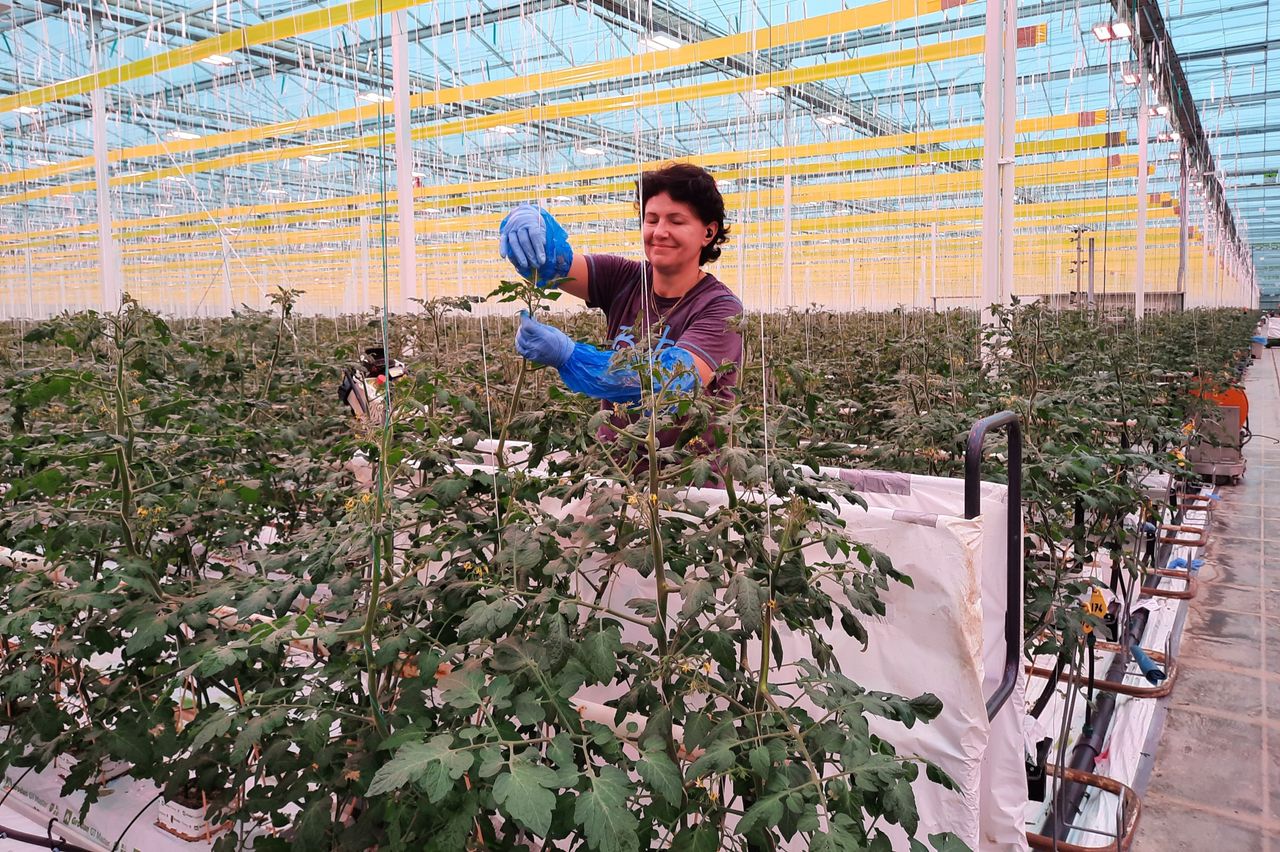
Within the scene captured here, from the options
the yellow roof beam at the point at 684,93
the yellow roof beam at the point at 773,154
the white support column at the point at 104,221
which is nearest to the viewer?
the yellow roof beam at the point at 684,93

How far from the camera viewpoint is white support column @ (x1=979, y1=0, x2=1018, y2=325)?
4746 mm

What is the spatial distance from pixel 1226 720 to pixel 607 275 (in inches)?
110

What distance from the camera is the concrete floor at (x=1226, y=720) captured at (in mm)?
2525

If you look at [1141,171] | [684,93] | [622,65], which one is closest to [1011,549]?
[622,65]

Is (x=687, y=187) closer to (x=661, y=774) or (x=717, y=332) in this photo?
(x=717, y=332)

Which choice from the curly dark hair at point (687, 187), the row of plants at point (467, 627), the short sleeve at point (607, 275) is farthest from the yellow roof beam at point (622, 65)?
the row of plants at point (467, 627)

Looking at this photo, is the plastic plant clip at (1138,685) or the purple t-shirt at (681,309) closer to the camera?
the purple t-shirt at (681,309)

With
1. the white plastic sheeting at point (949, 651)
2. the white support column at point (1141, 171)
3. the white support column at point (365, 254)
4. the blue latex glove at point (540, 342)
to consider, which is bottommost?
the white plastic sheeting at point (949, 651)

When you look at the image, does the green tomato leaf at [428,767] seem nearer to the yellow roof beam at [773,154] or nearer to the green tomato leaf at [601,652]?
the green tomato leaf at [601,652]

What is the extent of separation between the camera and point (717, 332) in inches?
78.8

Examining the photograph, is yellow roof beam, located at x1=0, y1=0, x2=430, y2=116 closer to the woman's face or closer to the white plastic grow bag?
the woman's face

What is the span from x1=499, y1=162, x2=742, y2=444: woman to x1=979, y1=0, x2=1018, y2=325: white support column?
3.07 m

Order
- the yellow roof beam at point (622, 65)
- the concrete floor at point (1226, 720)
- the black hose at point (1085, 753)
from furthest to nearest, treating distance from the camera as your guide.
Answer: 1. the yellow roof beam at point (622, 65)
2. the concrete floor at point (1226, 720)
3. the black hose at point (1085, 753)

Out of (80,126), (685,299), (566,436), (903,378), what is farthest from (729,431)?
(80,126)
